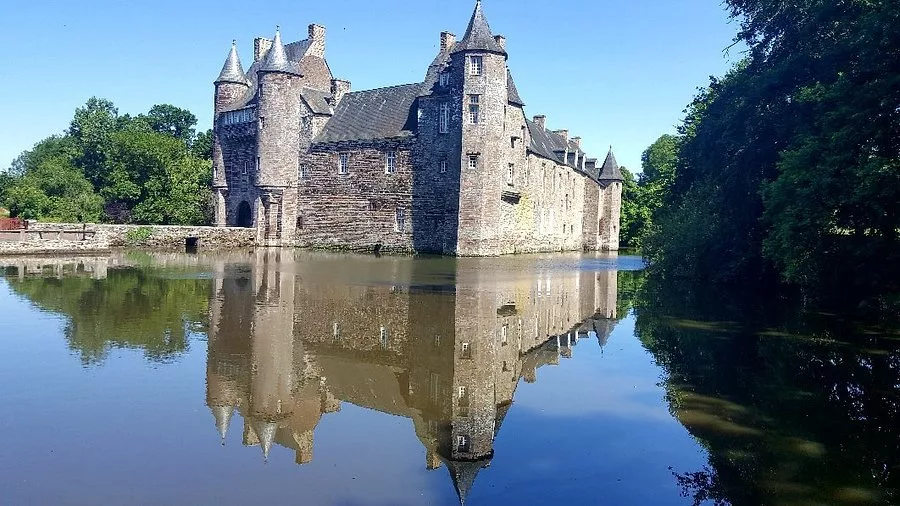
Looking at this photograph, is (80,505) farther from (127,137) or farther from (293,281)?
(127,137)

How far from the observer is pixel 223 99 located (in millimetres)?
53969

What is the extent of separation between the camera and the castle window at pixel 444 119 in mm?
43219

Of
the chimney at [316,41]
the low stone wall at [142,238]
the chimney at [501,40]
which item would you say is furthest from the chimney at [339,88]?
the chimney at [501,40]

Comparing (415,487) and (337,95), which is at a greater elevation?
(337,95)

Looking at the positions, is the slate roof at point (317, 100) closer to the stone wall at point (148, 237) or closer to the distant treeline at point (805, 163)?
the stone wall at point (148, 237)

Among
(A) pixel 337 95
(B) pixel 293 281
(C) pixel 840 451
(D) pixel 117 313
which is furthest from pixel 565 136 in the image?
(C) pixel 840 451

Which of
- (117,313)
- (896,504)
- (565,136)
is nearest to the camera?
(896,504)

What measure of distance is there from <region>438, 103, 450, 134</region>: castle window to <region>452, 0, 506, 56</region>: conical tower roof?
3361 mm

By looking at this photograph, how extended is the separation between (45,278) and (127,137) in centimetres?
3834

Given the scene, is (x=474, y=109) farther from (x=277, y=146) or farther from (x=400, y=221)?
(x=277, y=146)

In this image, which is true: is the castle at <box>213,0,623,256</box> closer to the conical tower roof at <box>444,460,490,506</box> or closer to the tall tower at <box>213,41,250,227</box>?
the tall tower at <box>213,41,250,227</box>

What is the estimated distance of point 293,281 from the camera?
22.8m

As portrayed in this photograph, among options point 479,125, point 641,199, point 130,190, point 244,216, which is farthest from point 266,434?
point 641,199

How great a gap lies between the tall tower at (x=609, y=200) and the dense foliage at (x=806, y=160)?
40.3m
